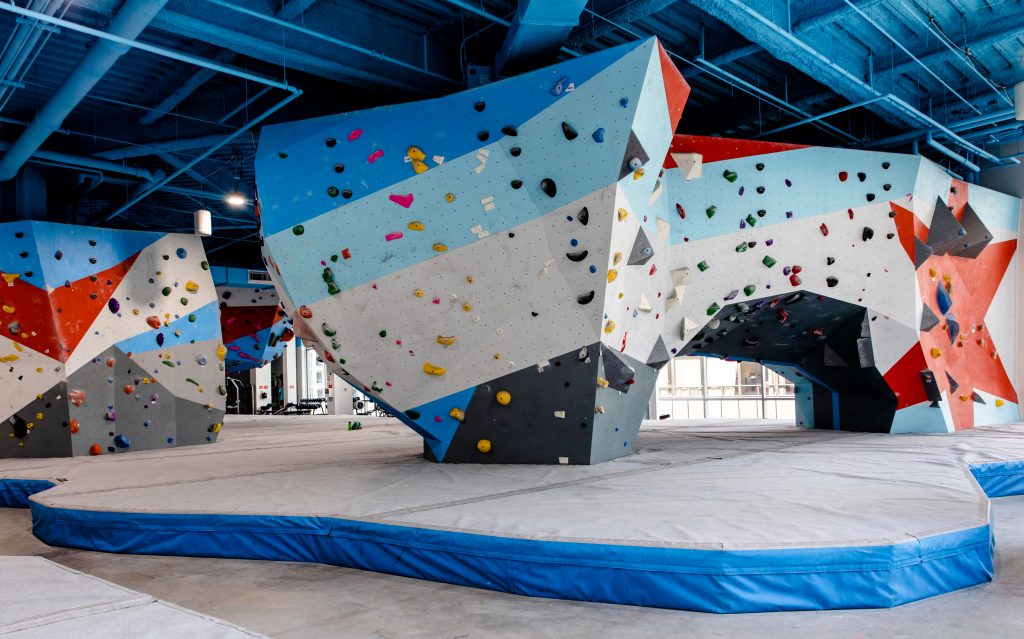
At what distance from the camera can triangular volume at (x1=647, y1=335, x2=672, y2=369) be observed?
7598 mm

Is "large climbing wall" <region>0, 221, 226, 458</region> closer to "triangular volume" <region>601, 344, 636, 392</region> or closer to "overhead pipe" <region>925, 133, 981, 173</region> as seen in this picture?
"triangular volume" <region>601, 344, 636, 392</region>

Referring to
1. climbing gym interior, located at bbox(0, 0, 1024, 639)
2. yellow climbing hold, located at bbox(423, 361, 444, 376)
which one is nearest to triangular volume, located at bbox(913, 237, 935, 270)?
climbing gym interior, located at bbox(0, 0, 1024, 639)

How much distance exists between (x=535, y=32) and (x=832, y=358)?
19.6 ft

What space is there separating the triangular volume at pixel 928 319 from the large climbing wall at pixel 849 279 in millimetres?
26

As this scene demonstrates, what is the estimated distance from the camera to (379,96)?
8141 millimetres

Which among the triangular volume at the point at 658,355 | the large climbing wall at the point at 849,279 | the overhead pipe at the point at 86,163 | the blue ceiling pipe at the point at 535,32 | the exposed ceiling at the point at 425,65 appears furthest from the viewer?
the overhead pipe at the point at 86,163

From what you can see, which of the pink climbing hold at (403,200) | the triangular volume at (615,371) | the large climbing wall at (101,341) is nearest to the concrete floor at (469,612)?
the triangular volume at (615,371)

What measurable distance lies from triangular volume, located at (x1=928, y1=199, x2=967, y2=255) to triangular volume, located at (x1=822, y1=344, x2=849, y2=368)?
172 cm

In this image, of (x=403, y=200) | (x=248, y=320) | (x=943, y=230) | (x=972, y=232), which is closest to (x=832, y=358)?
(x=943, y=230)

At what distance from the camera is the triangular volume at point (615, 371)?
6.77m

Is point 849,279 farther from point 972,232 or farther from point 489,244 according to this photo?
point 489,244

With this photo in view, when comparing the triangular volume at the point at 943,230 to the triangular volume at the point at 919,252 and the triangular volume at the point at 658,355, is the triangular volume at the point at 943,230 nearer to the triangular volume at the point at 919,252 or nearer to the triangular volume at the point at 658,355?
the triangular volume at the point at 919,252

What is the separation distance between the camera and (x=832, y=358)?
32.3 ft

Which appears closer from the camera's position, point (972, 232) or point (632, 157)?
point (632, 157)
